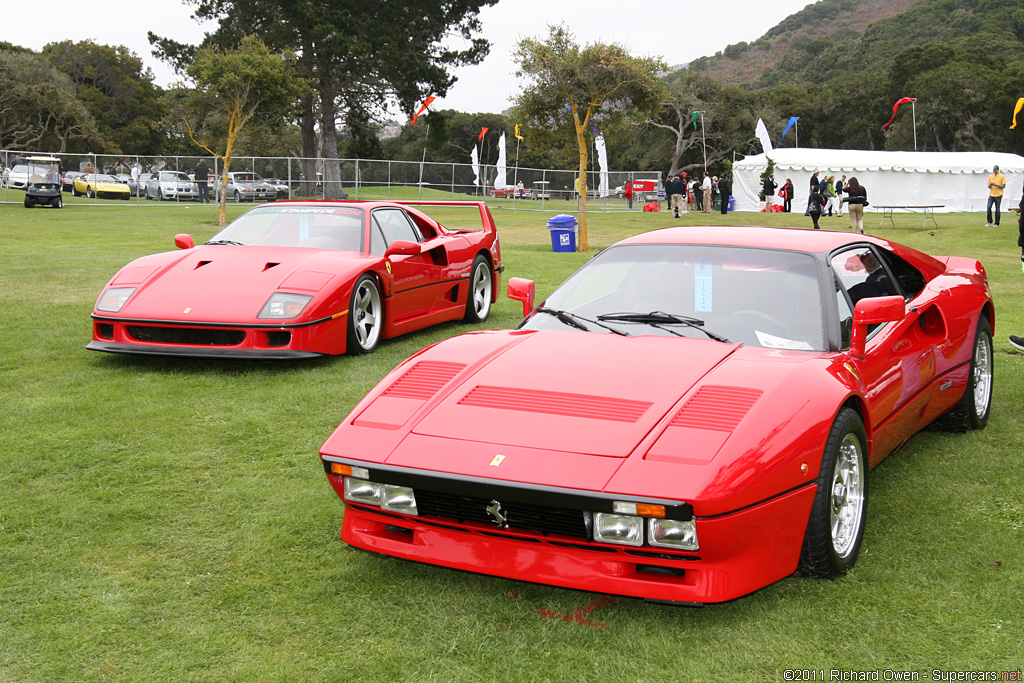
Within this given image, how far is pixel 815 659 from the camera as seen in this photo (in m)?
2.68

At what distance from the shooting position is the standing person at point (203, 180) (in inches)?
1430

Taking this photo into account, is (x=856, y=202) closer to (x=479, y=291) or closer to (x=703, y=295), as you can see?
(x=479, y=291)

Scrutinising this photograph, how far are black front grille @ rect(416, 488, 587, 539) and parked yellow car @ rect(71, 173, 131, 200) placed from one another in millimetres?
38029

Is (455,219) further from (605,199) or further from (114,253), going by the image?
(114,253)

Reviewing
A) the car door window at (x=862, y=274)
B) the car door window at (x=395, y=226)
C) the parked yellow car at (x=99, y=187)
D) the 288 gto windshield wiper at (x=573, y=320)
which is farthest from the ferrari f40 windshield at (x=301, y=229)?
the parked yellow car at (x=99, y=187)

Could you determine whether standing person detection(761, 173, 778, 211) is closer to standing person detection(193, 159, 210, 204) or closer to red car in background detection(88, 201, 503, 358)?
standing person detection(193, 159, 210, 204)

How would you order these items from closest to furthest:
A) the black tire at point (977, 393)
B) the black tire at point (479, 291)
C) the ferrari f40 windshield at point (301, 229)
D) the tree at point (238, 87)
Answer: the black tire at point (977, 393) → the ferrari f40 windshield at point (301, 229) → the black tire at point (479, 291) → the tree at point (238, 87)

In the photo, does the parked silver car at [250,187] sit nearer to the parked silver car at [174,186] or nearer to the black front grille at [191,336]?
the parked silver car at [174,186]

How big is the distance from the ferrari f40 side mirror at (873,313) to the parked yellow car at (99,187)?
125ft

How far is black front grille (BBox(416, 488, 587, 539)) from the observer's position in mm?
2836

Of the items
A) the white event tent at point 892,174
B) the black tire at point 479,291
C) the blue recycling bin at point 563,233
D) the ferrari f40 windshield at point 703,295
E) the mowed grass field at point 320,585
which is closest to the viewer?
the mowed grass field at point 320,585

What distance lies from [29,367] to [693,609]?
5.40 m

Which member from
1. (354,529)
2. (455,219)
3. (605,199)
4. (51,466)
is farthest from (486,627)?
(605,199)

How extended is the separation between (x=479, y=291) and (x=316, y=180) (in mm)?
28309
